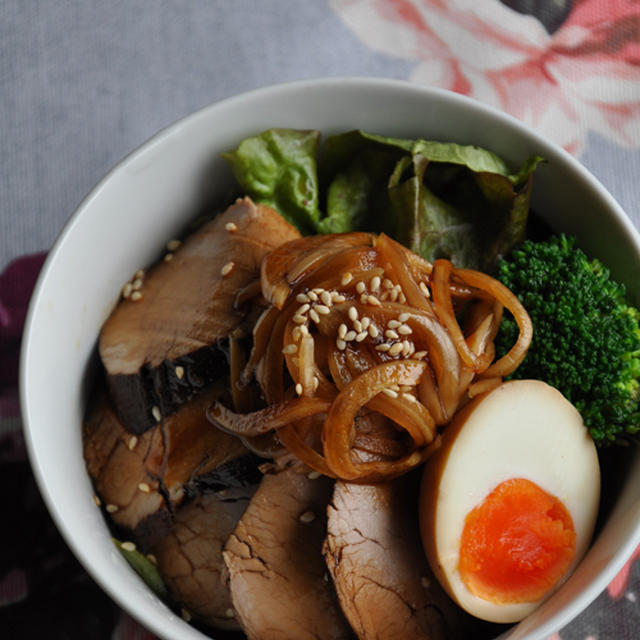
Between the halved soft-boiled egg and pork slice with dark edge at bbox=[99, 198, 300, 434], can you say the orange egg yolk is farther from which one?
pork slice with dark edge at bbox=[99, 198, 300, 434]

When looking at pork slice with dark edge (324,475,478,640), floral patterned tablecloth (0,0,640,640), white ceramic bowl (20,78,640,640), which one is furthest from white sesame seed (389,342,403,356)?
floral patterned tablecloth (0,0,640,640)

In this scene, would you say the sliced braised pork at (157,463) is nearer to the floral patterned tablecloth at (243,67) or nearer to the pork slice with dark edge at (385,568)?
the pork slice with dark edge at (385,568)

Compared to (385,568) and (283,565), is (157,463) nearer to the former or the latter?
(283,565)

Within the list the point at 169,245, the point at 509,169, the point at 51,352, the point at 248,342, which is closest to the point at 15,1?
the point at 169,245

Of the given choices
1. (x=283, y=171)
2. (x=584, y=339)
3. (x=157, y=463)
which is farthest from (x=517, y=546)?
(x=283, y=171)

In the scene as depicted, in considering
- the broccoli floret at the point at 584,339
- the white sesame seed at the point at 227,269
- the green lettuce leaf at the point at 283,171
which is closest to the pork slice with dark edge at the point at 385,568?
the broccoli floret at the point at 584,339

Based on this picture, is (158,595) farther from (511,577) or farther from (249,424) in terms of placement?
(511,577)
